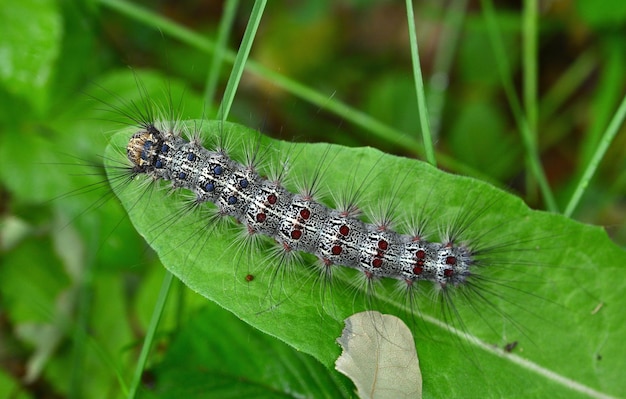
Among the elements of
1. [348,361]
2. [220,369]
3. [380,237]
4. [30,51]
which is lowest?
[220,369]

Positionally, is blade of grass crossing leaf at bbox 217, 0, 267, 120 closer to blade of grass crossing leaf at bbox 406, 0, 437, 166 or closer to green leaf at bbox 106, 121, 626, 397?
green leaf at bbox 106, 121, 626, 397

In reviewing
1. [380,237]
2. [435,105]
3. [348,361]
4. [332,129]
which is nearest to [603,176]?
[435,105]

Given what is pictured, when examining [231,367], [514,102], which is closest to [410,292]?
[231,367]

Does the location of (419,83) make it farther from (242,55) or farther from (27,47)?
(27,47)

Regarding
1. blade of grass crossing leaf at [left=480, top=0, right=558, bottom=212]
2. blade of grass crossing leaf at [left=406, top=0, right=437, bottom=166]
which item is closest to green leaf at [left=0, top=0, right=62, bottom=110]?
blade of grass crossing leaf at [left=406, top=0, right=437, bottom=166]

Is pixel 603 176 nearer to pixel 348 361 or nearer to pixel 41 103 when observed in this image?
pixel 348 361

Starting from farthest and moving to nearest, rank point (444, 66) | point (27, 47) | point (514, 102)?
point (444, 66) < point (514, 102) < point (27, 47)

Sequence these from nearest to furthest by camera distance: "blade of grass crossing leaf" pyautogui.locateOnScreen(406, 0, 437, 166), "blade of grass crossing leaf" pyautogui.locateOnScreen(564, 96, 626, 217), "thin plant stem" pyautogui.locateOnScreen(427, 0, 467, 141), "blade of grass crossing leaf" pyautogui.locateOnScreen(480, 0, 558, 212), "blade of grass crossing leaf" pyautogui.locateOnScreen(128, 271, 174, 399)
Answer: "blade of grass crossing leaf" pyautogui.locateOnScreen(406, 0, 437, 166), "blade of grass crossing leaf" pyautogui.locateOnScreen(128, 271, 174, 399), "blade of grass crossing leaf" pyautogui.locateOnScreen(564, 96, 626, 217), "blade of grass crossing leaf" pyautogui.locateOnScreen(480, 0, 558, 212), "thin plant stem" pyautogui.locateOnScreen(427, 0, 467, 141)
